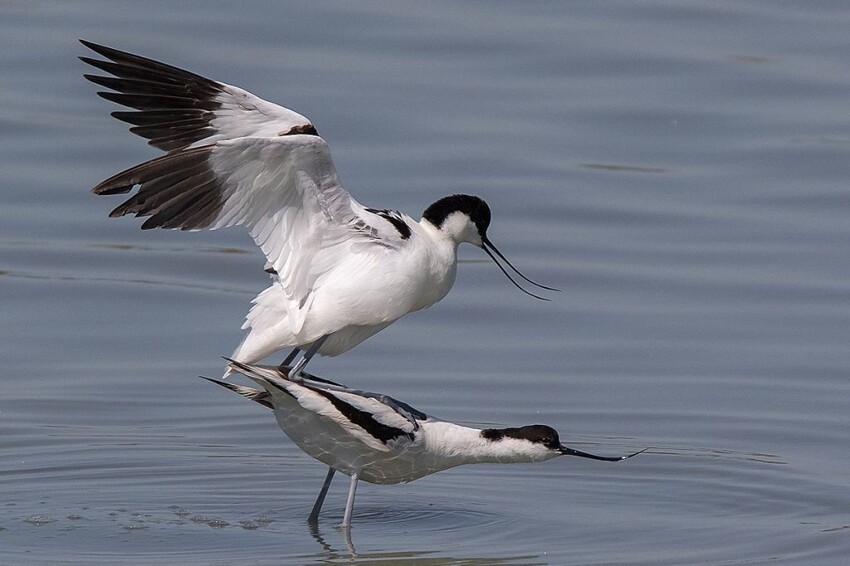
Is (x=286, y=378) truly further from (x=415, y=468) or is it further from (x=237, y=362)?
(x=415, y=468)

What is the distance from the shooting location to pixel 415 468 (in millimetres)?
9383

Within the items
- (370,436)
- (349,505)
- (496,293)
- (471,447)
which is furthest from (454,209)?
(496,293)

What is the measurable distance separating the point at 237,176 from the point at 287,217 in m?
0.49

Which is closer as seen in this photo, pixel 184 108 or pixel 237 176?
pixel 237 176

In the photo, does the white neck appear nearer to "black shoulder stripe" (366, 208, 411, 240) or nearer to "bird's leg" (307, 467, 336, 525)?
"bird's leg" (307, 467, 336, 525)

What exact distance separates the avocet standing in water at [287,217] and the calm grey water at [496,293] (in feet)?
3.26

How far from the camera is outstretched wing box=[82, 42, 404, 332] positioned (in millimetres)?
8844

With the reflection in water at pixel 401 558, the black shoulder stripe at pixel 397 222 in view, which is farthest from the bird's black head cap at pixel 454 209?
the reflection in water at pixel 401 558

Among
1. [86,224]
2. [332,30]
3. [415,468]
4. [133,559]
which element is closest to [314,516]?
[415,468]

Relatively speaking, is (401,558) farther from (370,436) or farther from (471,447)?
Result: (471,447)

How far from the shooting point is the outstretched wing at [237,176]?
8844 mm

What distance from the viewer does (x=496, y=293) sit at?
13766 mm

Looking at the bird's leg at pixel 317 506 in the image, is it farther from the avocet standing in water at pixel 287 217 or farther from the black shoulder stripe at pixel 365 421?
the avocet standing in water at pixel 287 217

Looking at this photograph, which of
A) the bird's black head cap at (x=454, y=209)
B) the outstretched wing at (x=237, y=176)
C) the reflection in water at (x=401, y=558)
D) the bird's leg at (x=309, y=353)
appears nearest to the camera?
the reflection in water at (x=401, y=558)
